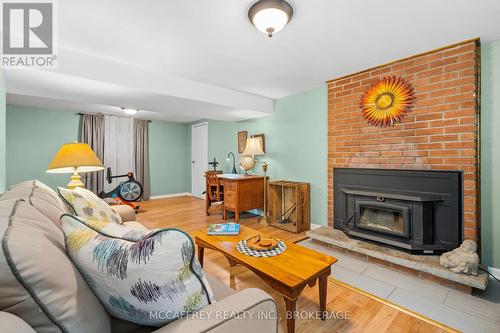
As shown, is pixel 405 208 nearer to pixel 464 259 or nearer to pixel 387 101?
pixel 464 259

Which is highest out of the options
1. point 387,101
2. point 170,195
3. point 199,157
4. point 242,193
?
point 387,101

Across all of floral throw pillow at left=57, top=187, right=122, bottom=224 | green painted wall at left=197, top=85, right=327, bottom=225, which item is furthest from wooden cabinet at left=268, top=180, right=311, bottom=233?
floral throw pillow at left=57, top=187, right=122, bottom=224

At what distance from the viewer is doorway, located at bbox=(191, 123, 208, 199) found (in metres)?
5.77

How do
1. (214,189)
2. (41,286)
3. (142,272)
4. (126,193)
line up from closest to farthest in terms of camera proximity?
(41,286)
(142,272)
(214,189)
(126,193)

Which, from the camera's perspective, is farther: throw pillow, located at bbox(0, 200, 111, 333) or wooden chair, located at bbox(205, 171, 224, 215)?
wooden chair, located at bbox(205, 171, 224, 215)

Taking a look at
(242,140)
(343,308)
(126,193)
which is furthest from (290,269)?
(126,193)

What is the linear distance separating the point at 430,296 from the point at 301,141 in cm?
229

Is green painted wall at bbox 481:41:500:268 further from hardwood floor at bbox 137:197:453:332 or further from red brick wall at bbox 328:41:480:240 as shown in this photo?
hardwood floor at bbox 137:197:453:332

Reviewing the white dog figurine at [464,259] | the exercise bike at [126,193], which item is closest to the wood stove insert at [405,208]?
the white dog figurine at [464,259]

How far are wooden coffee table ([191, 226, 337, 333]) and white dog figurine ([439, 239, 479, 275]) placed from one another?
1188mm

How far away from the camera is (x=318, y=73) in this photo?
9.08ft

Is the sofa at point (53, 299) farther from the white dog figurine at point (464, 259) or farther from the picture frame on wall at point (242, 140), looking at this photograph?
Result: the picture frame on wall at point (242, 140)

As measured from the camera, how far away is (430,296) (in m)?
1.74

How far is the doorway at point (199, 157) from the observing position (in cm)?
577
